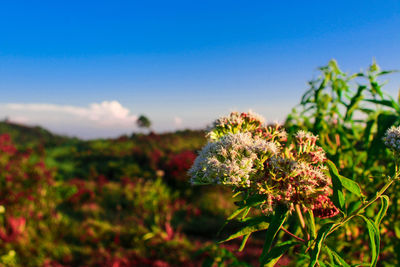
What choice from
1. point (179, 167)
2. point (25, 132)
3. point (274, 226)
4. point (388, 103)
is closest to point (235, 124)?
point (274, 226)

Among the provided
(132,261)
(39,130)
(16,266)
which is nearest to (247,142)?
(132,261)

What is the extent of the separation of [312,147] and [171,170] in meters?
9.60

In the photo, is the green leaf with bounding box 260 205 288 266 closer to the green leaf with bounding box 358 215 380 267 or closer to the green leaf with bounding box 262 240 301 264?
the green leaf with bounding box 262 240 301 264

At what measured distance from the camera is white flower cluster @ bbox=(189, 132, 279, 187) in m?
1.15

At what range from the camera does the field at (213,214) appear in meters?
1.22

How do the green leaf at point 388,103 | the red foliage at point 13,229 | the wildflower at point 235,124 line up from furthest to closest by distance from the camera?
the red foliage at point 13,229 → the green leaf at point 388,103 → the wildflower at point 235,124

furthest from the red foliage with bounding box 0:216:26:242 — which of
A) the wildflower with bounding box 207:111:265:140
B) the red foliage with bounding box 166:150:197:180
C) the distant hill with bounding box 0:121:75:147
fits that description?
the distant hill with bounding box 0:121:75:147

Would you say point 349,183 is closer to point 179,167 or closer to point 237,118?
point 237,118

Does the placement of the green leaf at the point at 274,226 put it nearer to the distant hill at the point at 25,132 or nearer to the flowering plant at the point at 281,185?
the flowering plant at the point at 281,185

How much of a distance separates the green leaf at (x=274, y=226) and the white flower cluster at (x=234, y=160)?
0.18 meters

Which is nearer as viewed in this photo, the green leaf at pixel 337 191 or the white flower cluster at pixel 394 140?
A: the green leaf at pixel 337 191

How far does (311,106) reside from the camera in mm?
2150

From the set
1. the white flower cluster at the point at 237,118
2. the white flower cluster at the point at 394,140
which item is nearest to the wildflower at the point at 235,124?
the white flower cluster at the point at 237,118

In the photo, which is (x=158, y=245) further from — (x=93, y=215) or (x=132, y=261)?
(x=93, y=215)
